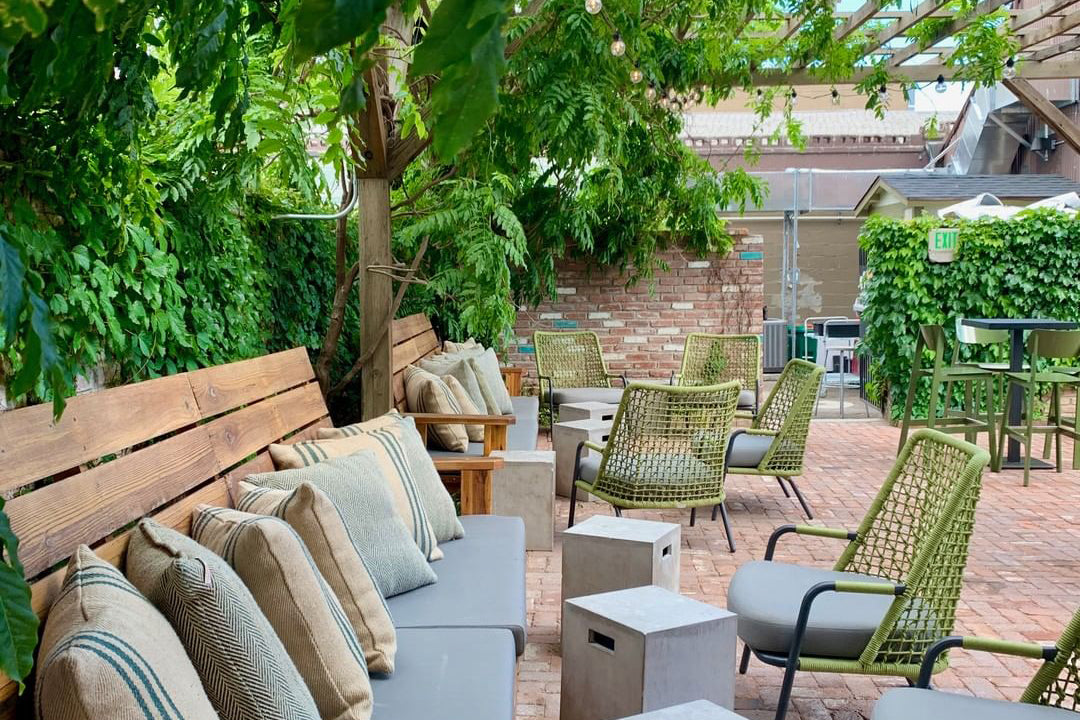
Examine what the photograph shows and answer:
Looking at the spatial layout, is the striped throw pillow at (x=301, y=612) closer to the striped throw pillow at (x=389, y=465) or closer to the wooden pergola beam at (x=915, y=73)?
the striped throw pillow at (x=389, y=465)

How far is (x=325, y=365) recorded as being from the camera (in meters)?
5.68

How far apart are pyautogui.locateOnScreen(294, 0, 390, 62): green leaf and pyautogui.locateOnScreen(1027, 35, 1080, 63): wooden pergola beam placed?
10832 mm

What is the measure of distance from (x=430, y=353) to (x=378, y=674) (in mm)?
5507

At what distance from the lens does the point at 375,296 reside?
5.28 m

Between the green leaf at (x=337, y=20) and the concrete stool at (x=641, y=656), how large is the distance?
266 cm

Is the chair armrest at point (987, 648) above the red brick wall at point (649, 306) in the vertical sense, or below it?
below

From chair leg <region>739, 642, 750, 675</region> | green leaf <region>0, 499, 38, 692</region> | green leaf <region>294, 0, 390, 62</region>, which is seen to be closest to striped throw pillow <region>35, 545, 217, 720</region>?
green leaf <region>0, 499, 38, 692</region>

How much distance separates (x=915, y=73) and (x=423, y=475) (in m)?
8.16

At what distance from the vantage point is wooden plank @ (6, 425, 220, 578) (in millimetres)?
1900

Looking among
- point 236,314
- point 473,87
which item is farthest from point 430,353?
point 473,87

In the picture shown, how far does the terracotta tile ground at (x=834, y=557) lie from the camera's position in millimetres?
3768

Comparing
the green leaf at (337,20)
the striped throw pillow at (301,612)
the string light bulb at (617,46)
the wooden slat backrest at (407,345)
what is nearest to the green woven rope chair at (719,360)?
the wooden slat backrest at (407,345)

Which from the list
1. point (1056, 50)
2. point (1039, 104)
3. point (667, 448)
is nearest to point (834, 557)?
point (667, 448)

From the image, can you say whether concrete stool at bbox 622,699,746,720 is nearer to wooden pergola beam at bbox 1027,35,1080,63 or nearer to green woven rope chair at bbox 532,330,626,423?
green woven rope chair at bbox 532,330,626,423
